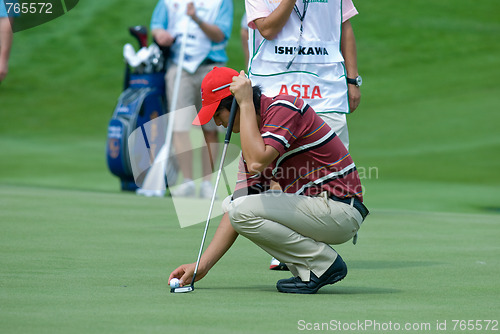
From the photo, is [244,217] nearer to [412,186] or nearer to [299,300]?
[299,300]

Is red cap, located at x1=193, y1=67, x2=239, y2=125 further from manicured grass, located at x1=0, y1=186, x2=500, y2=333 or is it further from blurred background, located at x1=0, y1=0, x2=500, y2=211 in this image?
blurred background, located at x1=0, y1=0, x2=500, y2=211

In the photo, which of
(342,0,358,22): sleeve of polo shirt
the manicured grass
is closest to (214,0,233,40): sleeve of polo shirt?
the manicured grass

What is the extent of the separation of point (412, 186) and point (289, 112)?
6.95 meters

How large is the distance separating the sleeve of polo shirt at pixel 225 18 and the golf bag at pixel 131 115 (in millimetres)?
832

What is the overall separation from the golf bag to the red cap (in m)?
5.08

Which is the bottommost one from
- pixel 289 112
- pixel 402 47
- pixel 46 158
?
pixel 402 47

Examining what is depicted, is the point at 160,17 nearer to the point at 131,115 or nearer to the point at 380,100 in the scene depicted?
the point at 131,115

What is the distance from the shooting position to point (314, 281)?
4660mm

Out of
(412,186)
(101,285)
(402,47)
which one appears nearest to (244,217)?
(101,285)

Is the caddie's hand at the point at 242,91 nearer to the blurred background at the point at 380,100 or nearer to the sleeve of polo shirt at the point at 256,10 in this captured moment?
the sleeve of polo shirt at the point at 256,10

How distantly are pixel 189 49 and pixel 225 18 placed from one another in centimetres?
45

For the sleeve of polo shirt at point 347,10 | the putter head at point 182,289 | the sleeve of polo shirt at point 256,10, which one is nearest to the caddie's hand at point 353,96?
→ the sleeve of polo shirt at point 347,10

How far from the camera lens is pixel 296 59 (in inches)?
222

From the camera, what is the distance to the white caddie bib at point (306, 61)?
18.5 ft
